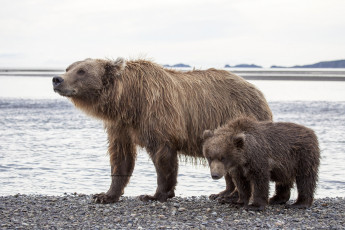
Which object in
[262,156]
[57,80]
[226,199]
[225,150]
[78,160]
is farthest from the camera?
[78,160]

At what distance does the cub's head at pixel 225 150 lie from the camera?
6.61 m

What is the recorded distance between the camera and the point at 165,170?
732 centimetres

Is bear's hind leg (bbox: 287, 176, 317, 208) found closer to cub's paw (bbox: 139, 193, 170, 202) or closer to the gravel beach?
the gravel beach

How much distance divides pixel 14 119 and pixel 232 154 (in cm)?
1473

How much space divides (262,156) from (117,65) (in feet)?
6.75

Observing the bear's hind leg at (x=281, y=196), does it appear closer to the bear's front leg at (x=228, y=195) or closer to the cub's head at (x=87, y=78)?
the bear's front leg at (x=228, y=195)

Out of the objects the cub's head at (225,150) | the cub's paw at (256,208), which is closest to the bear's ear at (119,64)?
the cub's head at (225,150)

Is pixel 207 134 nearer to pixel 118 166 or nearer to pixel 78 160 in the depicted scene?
pixel 118 166

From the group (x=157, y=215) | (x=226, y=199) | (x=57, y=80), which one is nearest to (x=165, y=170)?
(x=157, y=215)

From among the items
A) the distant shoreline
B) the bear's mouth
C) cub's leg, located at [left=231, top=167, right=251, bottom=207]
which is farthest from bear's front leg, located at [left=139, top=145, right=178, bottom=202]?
the distant shoreline

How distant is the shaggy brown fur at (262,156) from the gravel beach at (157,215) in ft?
0.85

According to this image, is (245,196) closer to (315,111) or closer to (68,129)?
(68,129)

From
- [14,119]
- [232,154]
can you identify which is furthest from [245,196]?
[14,119]

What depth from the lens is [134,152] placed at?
7.73 metres
